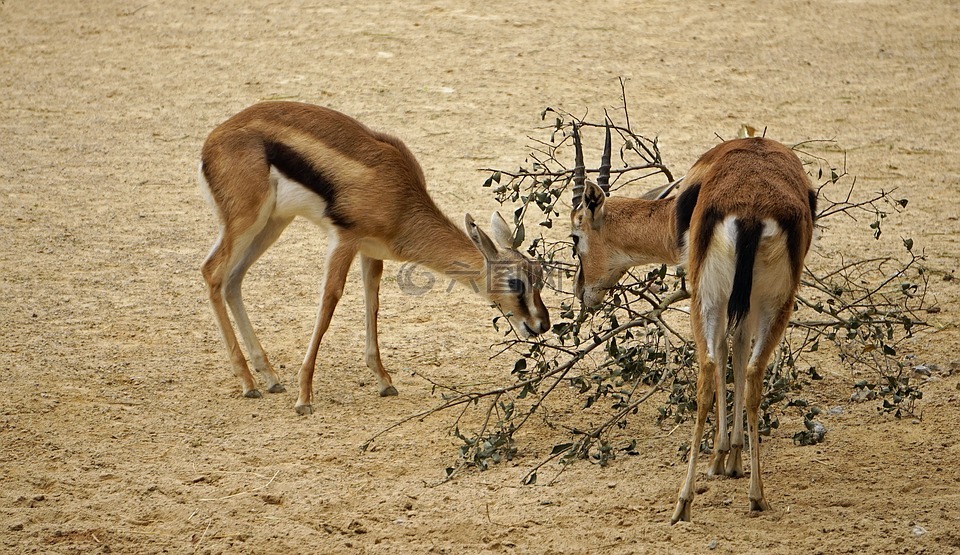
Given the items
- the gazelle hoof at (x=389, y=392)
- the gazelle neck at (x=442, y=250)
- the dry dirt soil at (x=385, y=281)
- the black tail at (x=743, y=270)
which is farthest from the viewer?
the gazelle neck at (x=442, y=250)

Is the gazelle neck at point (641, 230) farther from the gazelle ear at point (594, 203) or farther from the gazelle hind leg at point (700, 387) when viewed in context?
the gazelle hind leg at point (700, 387)

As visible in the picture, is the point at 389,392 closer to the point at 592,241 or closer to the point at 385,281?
the point at 592,241

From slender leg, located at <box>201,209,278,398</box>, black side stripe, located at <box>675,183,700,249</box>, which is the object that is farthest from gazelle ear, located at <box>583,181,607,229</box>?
slender leg, located at <box>201,209,278,398</box>

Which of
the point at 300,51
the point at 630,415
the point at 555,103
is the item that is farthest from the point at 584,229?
the point at 300,51

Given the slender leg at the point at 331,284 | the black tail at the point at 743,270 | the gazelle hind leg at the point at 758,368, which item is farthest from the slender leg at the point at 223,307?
the black tail at the point at 743,270

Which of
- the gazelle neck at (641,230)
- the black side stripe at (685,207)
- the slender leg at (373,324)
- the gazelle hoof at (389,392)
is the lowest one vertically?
the gazelle hoof at (389,392)

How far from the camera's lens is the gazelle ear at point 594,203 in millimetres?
5551

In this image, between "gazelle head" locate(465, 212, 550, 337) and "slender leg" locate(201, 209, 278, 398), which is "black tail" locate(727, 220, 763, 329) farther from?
"slender leg" locate(201, 209, 278, 398)

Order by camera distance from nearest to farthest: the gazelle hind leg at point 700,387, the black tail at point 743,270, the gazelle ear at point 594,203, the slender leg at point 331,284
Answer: the black tail at point 743,270 < the gazelle hind leg at point 700,387 < the gazelle ear at point 594,203 < the slender leg at point 331,284

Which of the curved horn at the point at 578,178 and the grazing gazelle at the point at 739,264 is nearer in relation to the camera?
the grazing gazelle at the point at 739,264

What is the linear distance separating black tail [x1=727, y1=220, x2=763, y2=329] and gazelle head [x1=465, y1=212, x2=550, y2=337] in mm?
2179

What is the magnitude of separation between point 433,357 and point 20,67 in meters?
7.86

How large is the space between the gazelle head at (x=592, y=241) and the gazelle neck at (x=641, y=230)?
0.06 metres

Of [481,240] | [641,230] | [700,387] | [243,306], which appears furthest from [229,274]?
[700,387]
